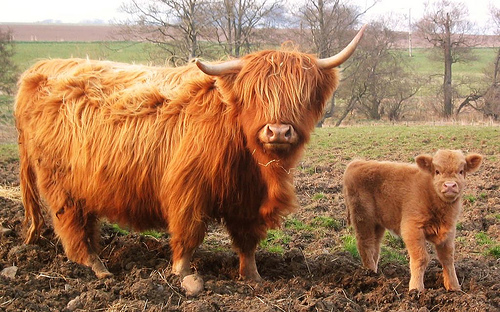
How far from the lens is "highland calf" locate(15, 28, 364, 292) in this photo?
13.4ft

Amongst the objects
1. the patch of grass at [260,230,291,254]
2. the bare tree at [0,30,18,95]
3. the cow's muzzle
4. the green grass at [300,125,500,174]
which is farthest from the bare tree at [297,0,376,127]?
the cow's muzzle

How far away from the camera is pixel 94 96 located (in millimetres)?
4840

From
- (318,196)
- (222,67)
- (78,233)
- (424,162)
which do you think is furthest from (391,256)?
(78,233)

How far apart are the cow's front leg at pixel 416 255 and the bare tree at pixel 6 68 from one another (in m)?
20.6

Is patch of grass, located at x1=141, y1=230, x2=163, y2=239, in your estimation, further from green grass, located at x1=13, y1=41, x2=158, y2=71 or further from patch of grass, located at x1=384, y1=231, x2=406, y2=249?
green grass, located at x1=13, y1=41, x2=158, y2=71

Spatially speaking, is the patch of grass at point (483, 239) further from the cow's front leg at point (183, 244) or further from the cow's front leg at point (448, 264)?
the cow's front leg at point (183, 244)

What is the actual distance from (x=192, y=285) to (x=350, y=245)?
2.35 meters

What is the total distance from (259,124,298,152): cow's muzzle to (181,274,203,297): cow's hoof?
3.73 feet

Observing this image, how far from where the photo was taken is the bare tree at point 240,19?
22.5 meters

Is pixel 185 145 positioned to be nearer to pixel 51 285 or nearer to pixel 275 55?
pixel 275 55

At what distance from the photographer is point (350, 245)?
571 cm

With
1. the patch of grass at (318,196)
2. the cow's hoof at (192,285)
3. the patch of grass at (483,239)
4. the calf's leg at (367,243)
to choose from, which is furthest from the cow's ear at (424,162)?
the patch of grass at (318,196)

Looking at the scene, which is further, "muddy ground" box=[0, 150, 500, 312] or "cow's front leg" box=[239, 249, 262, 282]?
"cow's front leg" box=[239, 249, 262, 282]

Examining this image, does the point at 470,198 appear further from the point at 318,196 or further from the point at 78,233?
the point at 78,233
